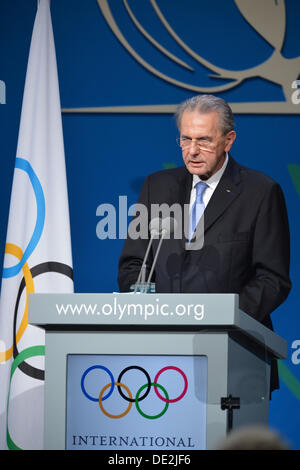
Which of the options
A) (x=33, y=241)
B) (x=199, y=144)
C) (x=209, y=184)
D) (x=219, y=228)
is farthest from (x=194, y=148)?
(x=33, y=241)

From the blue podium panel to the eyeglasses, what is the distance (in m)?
1.13

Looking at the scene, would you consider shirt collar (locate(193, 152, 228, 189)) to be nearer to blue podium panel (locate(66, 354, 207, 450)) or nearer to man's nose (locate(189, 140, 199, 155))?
man's nose (locate(189, 140, 199, 155))

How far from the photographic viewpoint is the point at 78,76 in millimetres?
5070

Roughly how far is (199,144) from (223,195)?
8.9 inches

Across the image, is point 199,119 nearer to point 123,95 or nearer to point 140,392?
point 140,392

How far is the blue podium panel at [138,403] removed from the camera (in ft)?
7.91

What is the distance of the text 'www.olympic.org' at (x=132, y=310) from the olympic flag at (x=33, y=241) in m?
2.12

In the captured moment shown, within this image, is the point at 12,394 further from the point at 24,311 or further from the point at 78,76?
the point at 78,76

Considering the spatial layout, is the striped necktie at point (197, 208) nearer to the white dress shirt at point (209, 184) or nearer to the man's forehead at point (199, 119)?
the white dress shirt at point (209, 184)

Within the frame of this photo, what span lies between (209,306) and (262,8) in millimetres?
3086

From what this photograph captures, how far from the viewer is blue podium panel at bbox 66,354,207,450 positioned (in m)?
2.41

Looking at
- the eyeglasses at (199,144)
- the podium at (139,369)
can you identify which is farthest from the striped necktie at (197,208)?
the podium at (139,369)

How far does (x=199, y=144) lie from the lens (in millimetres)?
3332

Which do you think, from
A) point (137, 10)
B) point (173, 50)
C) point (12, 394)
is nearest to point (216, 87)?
point (173, 50)
